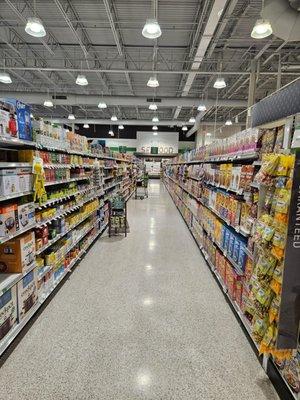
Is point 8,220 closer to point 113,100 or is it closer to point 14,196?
point 14,196

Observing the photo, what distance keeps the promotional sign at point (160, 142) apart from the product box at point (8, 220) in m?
23.6

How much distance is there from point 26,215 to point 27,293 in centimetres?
89

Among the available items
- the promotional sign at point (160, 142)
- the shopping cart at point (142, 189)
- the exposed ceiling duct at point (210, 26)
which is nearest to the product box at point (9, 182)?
the exposed ceiling duct at point (210, 26)

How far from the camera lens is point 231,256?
339 centimetres

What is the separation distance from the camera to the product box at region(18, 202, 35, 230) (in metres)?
2.75

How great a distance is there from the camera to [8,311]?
2.54 m

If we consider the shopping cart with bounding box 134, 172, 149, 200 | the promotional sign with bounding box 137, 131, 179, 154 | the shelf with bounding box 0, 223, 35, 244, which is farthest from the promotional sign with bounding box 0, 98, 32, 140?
the promotional sign with bounding box 137, 131, 179, 154

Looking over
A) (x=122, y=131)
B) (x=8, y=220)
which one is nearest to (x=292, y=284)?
(x=8, y=220)

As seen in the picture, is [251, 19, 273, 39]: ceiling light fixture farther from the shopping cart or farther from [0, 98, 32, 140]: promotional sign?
the shopping cart

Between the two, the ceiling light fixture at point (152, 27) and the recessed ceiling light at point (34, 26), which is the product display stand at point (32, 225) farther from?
the ceiling light fixture at point (152, 27)

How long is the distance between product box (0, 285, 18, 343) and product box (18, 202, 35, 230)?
0.66 metres

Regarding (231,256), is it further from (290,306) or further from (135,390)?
(135,390)

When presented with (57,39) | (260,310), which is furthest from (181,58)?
(260,310)

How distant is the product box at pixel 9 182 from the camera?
7.80 ft
